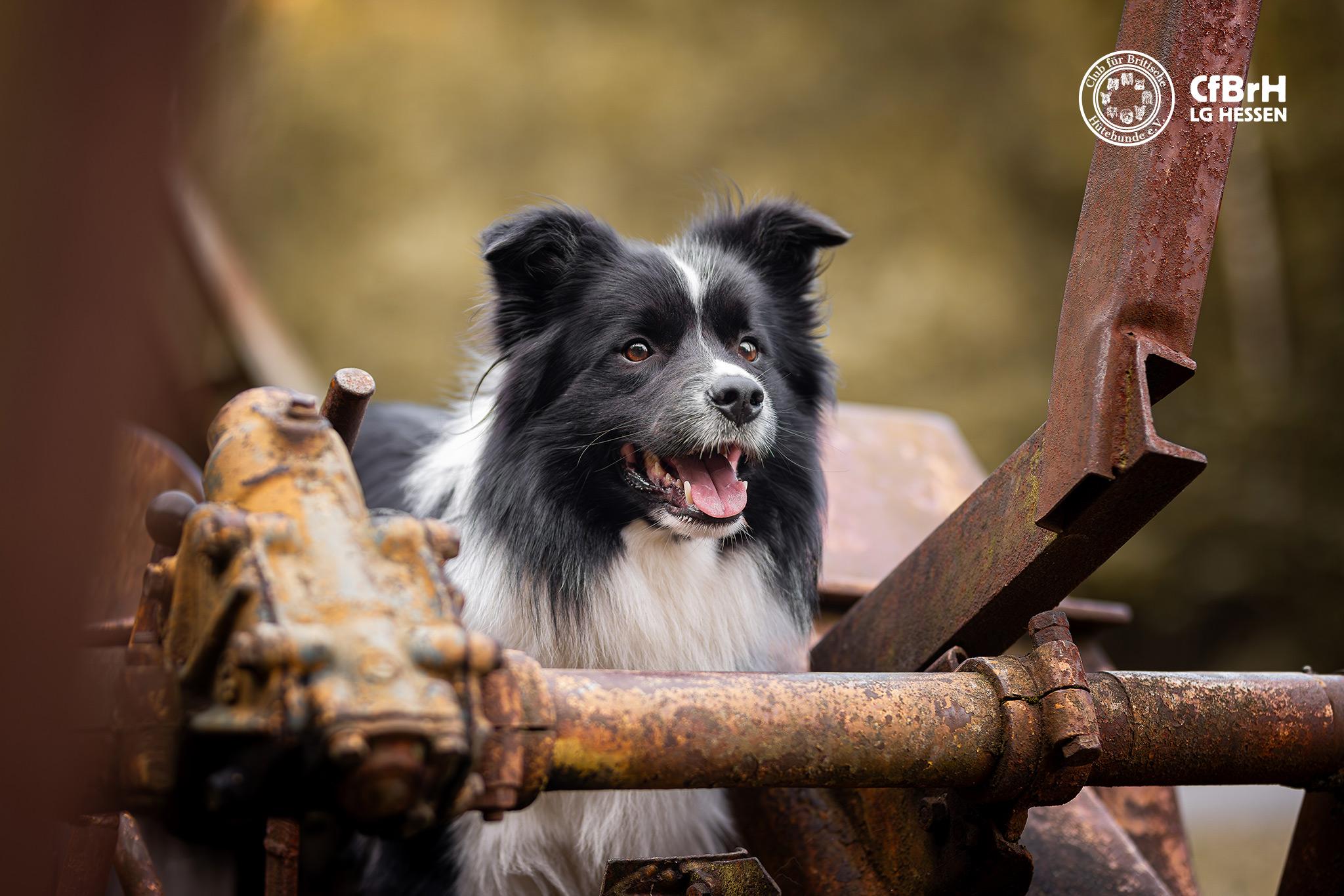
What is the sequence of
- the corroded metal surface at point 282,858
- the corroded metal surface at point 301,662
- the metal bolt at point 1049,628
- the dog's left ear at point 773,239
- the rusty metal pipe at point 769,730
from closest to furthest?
1. the corroded metal surface at point 301,662
2. the rusty metal pipe at point 769,730
3. the metal bolt at point 1049,628
4. the corroded metal surface at point 282,858
5. the dog's left ear at point 773,239

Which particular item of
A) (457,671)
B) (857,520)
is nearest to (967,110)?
(857,520)

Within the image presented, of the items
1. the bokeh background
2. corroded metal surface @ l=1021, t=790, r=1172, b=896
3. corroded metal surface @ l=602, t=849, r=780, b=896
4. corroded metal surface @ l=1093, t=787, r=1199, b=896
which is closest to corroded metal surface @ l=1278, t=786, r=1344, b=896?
corroded metal surface @ l=1021, t=790, r=1172, b=896

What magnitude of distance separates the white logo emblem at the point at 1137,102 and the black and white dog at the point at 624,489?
3.05ft

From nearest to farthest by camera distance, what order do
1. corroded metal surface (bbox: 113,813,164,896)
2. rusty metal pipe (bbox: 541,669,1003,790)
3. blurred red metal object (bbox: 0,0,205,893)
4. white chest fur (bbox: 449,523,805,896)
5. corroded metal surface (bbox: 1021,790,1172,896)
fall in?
blurred red metal object (bbox: 0,0,205,893) < rusty metal pipe (bbox: 541,669,1003,790) < corroded metal surface (bbox: 113,813,164,896) < corroded metal surface (bbox: 1021,790,1172,896) < white chest fur (bbox: 449,523,805,896)

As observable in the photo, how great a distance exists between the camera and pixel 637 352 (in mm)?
2617

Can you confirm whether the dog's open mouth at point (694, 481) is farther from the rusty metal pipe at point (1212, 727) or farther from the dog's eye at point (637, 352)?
the rusty metal pipe at point (1212, 727)

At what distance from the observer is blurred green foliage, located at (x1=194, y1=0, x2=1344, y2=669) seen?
7.11m

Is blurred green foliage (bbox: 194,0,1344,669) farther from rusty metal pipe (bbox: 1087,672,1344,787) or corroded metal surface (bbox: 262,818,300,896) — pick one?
rusty metal pipe (bbox: 1087,672,1344,787)

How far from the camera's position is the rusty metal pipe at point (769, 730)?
1228 millimetres

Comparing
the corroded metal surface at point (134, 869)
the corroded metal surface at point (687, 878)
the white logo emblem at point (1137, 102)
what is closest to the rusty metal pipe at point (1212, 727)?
the corroded metal surface at point (687, 878)

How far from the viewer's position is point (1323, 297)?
283 inches

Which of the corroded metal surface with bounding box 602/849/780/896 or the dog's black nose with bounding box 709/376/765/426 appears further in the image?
the dog's black nose with bounding box 709/376/765/426

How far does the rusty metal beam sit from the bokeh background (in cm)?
533

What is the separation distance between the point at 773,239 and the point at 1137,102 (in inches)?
55.3
